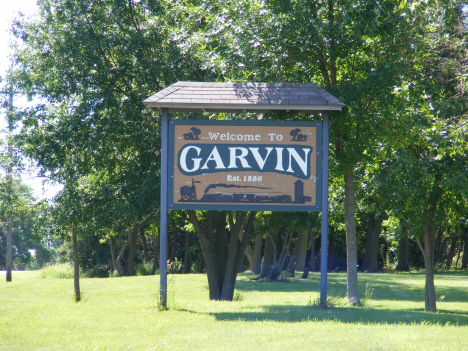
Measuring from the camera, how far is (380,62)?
43.3ft

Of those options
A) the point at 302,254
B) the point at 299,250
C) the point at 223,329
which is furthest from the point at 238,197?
the point at 302,254

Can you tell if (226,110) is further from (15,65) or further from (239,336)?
(15,65)

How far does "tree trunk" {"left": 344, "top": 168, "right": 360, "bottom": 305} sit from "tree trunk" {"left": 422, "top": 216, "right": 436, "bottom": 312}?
6.71ft

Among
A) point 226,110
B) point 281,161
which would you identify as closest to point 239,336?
point 281,161

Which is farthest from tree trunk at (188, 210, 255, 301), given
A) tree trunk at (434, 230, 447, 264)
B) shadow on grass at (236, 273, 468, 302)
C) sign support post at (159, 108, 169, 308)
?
tree trunk at (434, 230, 447, 264)

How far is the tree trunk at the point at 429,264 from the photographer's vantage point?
13867mm

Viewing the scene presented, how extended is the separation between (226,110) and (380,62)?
5.50 m

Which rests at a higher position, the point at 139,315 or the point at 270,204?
the point at 270,204

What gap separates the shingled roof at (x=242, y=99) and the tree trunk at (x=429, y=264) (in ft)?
20.6

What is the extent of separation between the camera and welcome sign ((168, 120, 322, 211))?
9898 mm

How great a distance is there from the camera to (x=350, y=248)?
14438 millimetres

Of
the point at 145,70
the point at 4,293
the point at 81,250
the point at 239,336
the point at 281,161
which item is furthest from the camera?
the point at 81,250

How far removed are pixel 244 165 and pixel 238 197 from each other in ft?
2.27

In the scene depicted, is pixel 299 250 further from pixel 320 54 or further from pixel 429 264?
pixel 320 54
